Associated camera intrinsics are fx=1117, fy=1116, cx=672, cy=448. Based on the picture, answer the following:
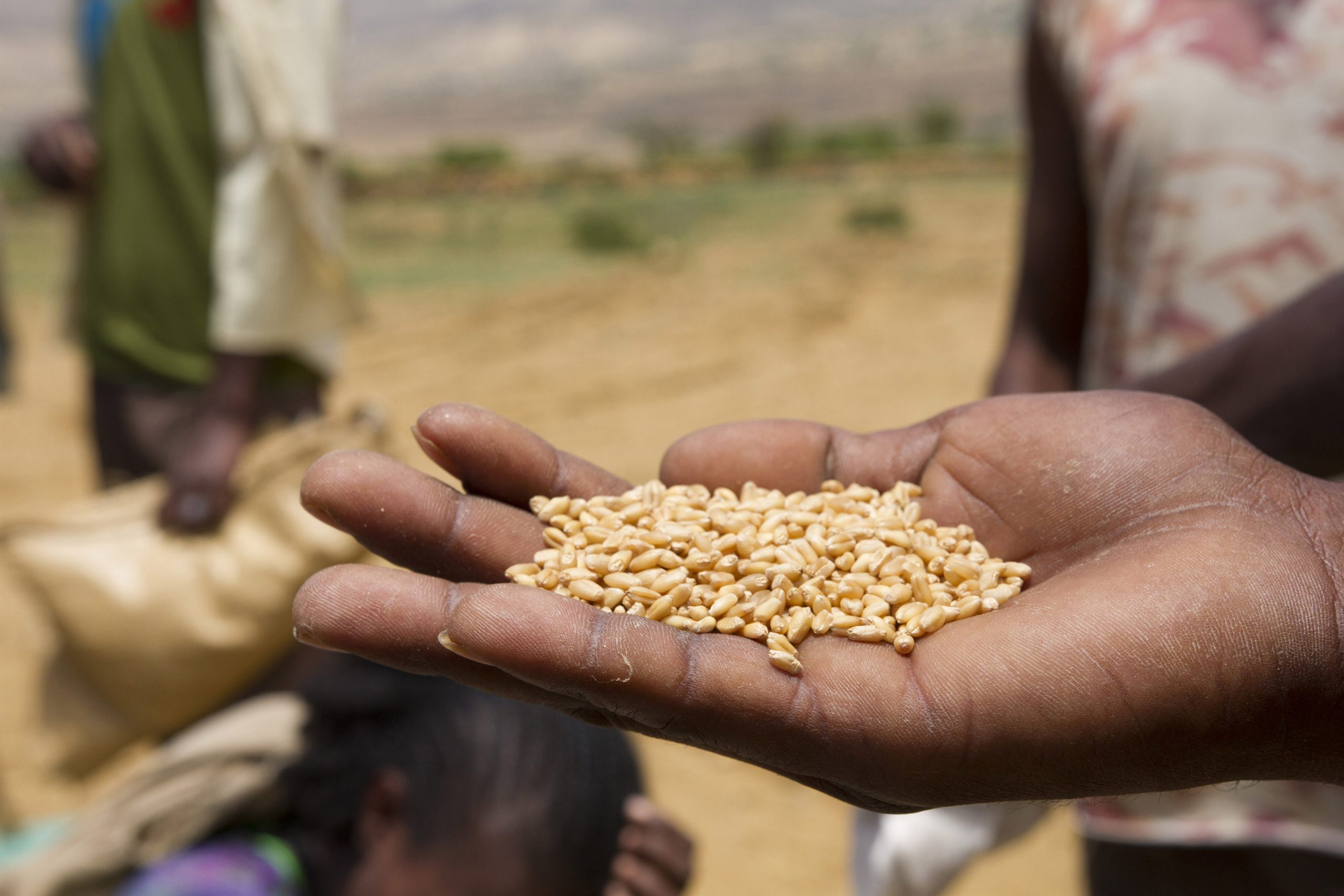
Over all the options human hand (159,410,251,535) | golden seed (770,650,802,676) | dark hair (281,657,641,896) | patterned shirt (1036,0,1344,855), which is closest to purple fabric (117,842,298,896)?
dark hair (281,657,641,896)

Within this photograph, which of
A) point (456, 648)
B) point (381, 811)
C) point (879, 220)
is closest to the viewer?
point (456, 648)

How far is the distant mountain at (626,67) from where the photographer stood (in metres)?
44.4

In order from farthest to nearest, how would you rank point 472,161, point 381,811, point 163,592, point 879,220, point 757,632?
1. point 472,161
2. point 879,220
3. point 163,592
4. point 381,811
5. point 757,632

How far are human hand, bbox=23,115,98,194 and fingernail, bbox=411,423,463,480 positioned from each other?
213cm

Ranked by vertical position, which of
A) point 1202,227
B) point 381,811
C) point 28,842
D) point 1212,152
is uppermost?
point 1212,152

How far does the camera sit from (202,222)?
3.12m

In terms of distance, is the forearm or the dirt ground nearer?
the forearm

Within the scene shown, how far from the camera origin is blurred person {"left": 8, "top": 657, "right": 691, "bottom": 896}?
7.49 feet

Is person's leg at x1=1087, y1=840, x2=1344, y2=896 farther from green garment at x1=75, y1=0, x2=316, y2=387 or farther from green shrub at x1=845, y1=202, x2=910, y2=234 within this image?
green shrub at x1=845, y1=202, x2=910, y2=234

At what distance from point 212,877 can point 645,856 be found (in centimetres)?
89

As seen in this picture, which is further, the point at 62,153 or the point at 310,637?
the point at 62,153

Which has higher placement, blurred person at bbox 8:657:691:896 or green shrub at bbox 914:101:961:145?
blurred person at bbox 8:657:691:896

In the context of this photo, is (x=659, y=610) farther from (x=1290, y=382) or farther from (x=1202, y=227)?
(x=1202, y=227)

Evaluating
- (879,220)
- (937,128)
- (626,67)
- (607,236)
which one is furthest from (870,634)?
(626,67)
